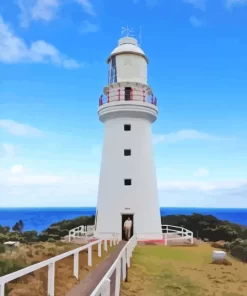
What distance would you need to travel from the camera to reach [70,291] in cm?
866

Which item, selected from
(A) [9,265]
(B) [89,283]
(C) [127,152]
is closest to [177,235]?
(C) [127,152]

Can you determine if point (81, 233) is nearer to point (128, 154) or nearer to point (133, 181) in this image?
point (133, 181)

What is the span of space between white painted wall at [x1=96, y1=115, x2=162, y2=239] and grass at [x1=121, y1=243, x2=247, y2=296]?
533 cm

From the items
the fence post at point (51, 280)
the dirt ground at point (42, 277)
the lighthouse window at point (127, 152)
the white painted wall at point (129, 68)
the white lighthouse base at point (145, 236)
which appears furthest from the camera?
the white painted wall at point (129, 68)

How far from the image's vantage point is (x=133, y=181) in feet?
81.1

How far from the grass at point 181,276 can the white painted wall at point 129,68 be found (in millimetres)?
12064

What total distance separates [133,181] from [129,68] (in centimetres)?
778

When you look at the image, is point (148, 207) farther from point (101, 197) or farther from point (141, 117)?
point (141, 117)

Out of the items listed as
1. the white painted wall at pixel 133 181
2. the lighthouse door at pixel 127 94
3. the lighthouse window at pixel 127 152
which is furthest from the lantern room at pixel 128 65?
the lighthouse window at pixel 127 152

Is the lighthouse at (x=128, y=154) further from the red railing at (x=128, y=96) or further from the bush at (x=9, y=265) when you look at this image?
the bush at (x=9, y=265)

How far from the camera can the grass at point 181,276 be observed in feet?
36.0

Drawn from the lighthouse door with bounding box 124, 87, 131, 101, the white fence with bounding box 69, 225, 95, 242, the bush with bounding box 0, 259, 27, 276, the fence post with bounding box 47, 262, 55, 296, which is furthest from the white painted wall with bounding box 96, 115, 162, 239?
the fence post with bounding box 47, 262, 55, 296

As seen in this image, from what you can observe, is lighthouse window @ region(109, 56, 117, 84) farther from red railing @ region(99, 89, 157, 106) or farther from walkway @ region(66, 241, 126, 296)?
walkway @ region(66, 241, 126, 296)

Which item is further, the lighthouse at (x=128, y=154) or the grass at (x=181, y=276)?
the lighthouse at (x=128, y=154)
